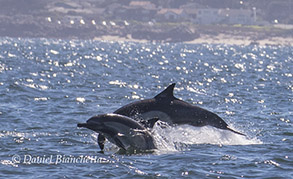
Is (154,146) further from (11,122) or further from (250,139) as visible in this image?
(11,122)

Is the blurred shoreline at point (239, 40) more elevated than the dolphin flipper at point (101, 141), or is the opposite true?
the dolphin flipper at point (101, 141)

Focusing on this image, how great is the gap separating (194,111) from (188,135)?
4.31 ft

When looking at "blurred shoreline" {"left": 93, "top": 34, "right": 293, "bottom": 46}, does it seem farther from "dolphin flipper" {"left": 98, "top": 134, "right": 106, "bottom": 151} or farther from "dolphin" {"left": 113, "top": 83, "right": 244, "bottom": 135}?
"dolphin flipper" {"left": 98, "top": 134, "right": 106, "bottom": 151}

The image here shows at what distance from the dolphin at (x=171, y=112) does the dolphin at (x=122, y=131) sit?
1050 mm

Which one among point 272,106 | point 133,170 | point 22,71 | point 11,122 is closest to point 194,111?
point 133,170

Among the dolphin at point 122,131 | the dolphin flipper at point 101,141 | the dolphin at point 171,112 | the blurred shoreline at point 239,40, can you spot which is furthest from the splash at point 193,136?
the blurred shoreline at point 239,40

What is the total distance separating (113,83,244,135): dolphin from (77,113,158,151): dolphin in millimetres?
1050

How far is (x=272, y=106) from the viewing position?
107ft

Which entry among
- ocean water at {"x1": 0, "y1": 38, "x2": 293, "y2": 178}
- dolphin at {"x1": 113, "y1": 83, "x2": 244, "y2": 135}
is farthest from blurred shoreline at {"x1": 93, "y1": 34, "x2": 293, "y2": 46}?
dolphin at {"x1": 113, "y1": 83, "x2": 244, "y2": 135}

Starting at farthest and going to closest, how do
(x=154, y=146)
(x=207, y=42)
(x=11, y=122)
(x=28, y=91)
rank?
(x=207, y=42) → (x=28, y=91) → (x=11, y=122) → (x=154, y=146)

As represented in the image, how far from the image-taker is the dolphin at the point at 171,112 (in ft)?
65.4

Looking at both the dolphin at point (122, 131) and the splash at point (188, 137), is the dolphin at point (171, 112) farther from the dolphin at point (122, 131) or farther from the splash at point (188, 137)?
the dolphin at point (122, 131)

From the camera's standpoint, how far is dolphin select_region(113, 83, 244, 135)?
19922 millimetres

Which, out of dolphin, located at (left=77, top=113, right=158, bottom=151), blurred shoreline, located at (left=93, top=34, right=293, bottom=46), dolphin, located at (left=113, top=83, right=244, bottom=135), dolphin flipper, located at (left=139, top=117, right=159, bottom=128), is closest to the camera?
dolphin, located at (left=77, top=113, right=158, bottom=151)
